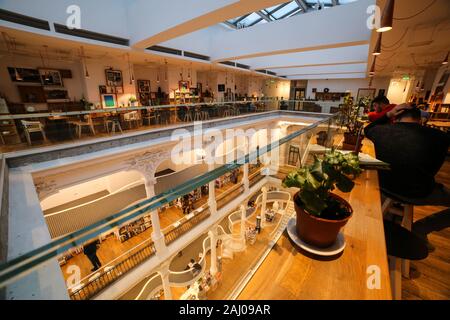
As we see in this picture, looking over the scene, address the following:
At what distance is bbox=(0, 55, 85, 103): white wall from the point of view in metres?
7.23

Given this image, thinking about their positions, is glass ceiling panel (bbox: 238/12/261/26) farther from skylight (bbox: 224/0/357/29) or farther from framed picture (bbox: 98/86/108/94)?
framed picture (bbox: 98/86/108/94)

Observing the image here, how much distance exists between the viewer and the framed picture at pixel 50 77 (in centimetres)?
796

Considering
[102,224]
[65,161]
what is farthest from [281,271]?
[65,161]

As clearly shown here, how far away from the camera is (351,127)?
12.7 feet

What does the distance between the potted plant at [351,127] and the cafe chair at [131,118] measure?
5915 millimetres

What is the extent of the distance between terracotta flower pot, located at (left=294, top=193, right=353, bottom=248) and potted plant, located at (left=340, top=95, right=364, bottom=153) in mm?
1835

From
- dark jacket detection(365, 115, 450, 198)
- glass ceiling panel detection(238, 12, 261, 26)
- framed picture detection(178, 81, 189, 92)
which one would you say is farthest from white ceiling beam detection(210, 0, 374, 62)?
framed picture detection(178, 81, 189, 92)

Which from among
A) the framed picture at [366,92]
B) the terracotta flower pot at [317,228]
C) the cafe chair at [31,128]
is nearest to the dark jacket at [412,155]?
the terracotta flower pot at [317,228]

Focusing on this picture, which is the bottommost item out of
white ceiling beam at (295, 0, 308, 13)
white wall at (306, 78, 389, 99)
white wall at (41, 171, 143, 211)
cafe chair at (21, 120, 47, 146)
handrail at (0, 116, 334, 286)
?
white wall at (41, 171, 143, 211)

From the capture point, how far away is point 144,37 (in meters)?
5.39

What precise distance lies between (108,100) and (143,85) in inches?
127

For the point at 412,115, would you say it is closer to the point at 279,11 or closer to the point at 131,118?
the point at 131,118
